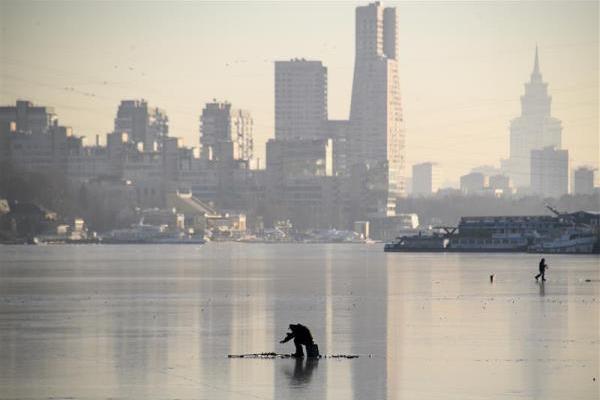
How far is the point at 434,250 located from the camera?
163 metres

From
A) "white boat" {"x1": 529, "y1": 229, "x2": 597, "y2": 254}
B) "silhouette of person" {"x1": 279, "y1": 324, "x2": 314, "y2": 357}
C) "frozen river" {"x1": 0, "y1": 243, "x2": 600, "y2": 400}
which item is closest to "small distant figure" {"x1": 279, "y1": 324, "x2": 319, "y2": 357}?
"silhouette of person" {"x1": 279, "y1": 324, "x2": 314, "y2": 357}

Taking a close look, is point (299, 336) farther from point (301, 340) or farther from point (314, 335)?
point (314, 335)

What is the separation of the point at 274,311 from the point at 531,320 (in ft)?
29.3

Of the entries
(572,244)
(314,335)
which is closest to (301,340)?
(314,335)

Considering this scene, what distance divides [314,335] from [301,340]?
6.24 meters

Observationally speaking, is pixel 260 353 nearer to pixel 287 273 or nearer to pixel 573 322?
pixel 573 322

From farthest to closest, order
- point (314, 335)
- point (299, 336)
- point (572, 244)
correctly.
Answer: point (572, 244) < point (314, 335) < point (299, 336)

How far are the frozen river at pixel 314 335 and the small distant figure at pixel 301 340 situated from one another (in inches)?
17.5

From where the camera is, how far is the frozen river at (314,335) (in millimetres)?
34781

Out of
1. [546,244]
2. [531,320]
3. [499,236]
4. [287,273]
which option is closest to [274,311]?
[531,320]

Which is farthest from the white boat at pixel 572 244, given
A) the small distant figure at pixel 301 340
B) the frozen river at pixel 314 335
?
the small distant figure at pixel 301 340

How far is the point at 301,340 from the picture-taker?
129ft

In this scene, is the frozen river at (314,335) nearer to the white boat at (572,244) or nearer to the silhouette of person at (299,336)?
the silhouette of person at (299,336)

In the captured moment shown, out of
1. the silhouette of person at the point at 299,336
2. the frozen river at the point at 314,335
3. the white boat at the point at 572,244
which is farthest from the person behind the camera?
the white boat at the point at 572,244
